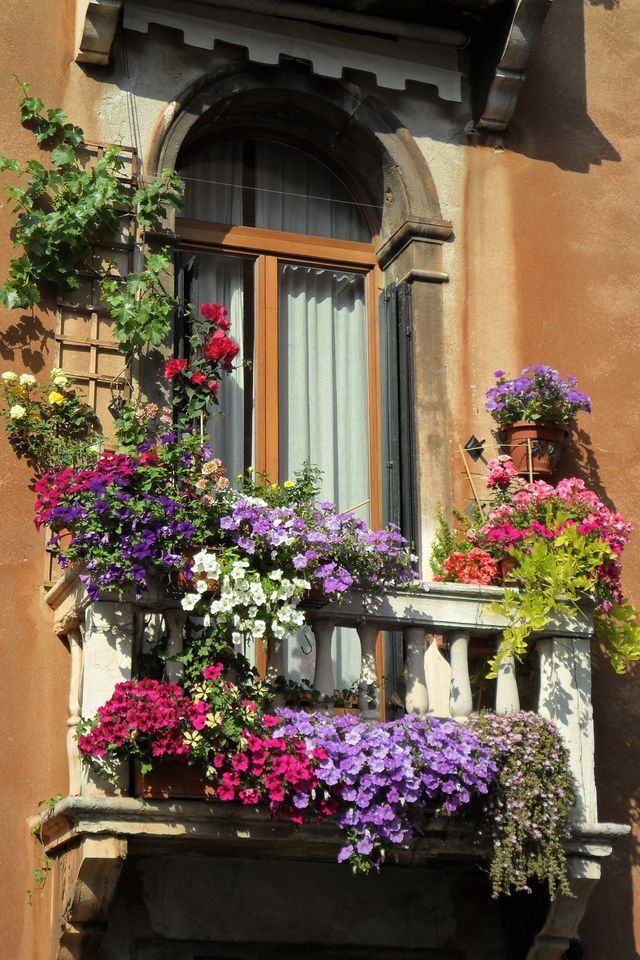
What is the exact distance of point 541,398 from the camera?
24.9ft

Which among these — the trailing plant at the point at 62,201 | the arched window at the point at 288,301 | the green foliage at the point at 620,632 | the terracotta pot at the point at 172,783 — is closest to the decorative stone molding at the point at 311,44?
the arched window at the point at 288,301

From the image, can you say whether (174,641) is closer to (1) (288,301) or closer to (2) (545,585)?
(2) (545,585)

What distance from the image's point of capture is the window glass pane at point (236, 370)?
7.78m

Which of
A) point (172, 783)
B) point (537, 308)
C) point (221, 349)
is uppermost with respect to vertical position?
point (537, 308)

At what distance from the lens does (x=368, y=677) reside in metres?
6.59

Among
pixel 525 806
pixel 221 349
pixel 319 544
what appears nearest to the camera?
pixel 525 806

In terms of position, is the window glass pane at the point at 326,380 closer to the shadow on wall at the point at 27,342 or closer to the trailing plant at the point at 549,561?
the trailing plant at the point at 549,561

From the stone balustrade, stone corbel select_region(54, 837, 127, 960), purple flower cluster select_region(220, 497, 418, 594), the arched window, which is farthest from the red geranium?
stone corbel select_region(54, 837, 127, 960)

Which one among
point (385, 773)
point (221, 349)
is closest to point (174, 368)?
point (221, 349)

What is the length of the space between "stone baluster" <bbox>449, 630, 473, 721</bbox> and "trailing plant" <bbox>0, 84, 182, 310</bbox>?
7.61 ft

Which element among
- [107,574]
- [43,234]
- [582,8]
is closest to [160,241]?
[43,234]

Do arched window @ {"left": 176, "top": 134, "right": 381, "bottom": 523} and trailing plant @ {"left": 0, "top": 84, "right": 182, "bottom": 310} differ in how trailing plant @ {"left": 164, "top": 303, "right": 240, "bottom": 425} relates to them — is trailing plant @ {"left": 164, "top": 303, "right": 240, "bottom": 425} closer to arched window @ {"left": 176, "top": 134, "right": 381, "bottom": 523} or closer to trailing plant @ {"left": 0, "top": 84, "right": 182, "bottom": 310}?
arched window @ {"left": 176, "top": 134, "right": 381, "bottom": 523}

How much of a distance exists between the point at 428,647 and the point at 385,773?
92cm

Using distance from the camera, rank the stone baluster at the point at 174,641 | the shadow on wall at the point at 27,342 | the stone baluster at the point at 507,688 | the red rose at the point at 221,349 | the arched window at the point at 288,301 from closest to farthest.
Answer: the stone baluster at the point at 174,641
the stone baluster at the point at 507,688
the shadow on wall at the point at 27,342
the red rose at the point at 221,349
the arched window at the point at 288,301
